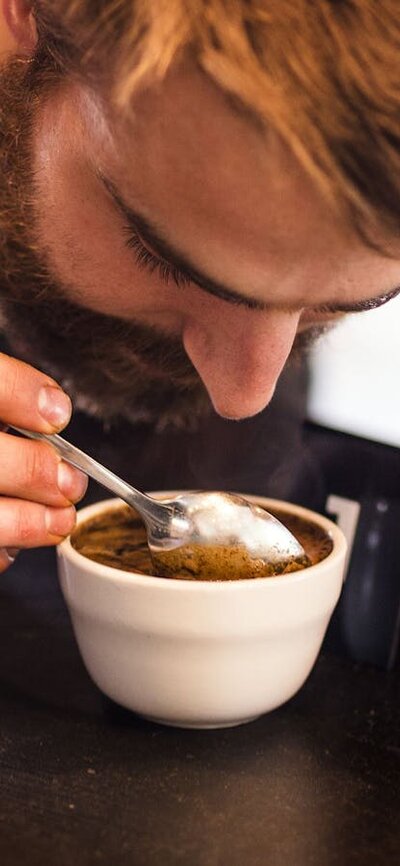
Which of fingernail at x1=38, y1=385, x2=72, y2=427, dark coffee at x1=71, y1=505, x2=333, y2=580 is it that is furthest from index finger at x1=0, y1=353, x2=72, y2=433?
dark coffee at x1=71, y1=505, x2=333, y2=580

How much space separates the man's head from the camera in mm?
529

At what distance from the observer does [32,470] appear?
0.75 meters

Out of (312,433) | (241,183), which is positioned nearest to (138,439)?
(312,433)

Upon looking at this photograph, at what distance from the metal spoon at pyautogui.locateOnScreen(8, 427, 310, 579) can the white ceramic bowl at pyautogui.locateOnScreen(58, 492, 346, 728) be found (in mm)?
39

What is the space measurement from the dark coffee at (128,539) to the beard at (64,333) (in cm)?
15


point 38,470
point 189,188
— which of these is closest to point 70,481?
point 38,470

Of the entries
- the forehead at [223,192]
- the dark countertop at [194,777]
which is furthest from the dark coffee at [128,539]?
the forehead at [223,192]

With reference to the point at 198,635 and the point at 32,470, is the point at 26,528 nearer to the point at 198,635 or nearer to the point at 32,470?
the point at 32,470

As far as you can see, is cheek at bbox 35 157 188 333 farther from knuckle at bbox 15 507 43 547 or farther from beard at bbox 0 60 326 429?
knuckle at bbox 15 507 43 547

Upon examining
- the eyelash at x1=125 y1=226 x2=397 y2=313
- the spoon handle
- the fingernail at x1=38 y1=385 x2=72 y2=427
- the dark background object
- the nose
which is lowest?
the dark background object

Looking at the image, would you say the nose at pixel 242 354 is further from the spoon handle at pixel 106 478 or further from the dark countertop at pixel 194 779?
the dark countertop at pixel 194 779

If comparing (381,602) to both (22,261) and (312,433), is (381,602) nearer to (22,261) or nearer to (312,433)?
(312,433)

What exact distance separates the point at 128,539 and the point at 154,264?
23cm

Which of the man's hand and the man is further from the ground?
the man
